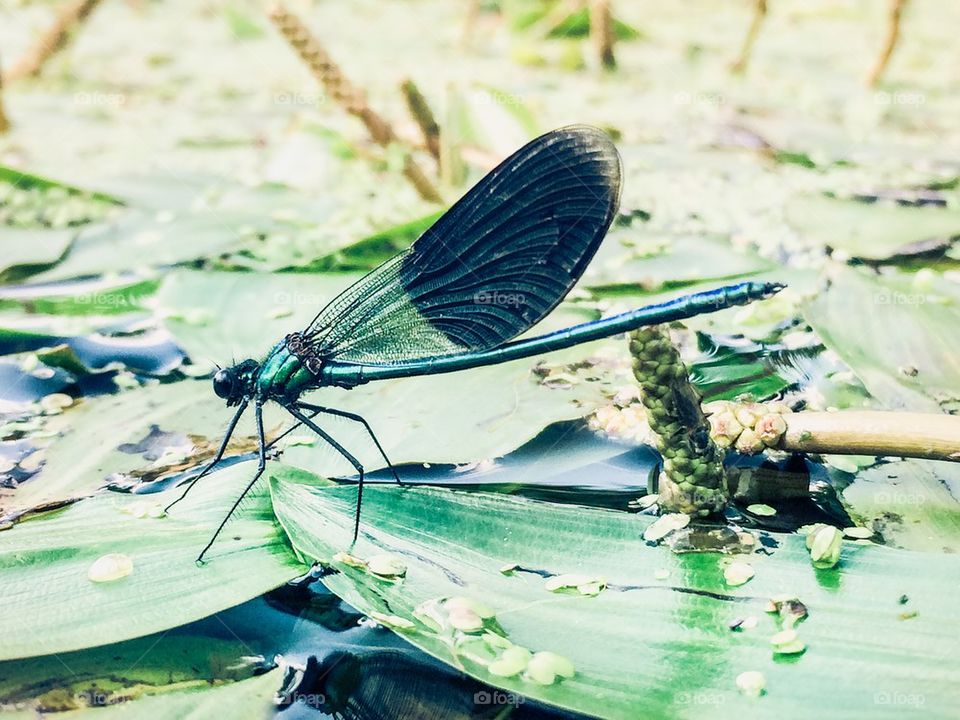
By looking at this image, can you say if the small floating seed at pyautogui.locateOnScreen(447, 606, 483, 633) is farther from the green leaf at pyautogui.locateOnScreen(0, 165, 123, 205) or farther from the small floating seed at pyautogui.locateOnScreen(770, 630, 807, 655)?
the green leaf at pyautogui.locateOnScreen(0, 165, 123, 205)

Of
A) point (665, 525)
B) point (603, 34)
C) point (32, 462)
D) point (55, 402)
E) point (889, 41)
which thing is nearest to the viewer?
point (665, 525)

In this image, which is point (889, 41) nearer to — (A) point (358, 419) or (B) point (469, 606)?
(A) point (358, 419)

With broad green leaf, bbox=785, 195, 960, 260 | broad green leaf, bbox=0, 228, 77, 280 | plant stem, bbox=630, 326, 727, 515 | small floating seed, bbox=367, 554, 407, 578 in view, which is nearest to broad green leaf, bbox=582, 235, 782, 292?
broad green leaf, bbox=785, 195, 960, 260

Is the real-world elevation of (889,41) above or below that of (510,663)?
above

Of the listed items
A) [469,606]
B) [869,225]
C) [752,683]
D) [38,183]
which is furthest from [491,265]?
[38,183]

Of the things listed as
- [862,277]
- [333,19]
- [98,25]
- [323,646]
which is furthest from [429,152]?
[98,25]

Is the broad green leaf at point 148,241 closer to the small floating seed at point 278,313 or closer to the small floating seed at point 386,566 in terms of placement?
the small floating seed at point 278,313
